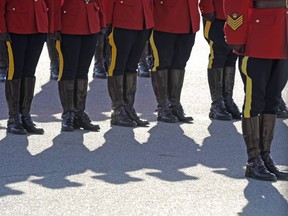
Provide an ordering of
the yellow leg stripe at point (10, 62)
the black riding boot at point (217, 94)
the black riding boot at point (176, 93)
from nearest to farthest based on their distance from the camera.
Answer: the yellow leg stripe at point (10, 62), the black riding boot at point (176, 93), the black riding boot at point (217, 94)

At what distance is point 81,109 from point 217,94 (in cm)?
144

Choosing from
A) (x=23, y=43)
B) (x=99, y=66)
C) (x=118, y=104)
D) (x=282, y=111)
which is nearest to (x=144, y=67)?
(x=99, y=66)

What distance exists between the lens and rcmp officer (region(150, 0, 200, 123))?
9375 millimetres

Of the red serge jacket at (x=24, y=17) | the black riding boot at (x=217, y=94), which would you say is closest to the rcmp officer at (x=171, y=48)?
the black riding boot at (x=217, y=94)

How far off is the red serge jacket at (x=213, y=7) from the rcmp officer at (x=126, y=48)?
516 mm

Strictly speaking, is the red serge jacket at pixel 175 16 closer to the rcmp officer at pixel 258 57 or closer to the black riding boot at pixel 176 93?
the black riding boot at pixel 176 93

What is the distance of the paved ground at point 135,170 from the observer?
6.41m

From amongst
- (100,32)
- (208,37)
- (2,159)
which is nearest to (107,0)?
(100,32)

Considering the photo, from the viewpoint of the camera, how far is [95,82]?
1143 centimetres

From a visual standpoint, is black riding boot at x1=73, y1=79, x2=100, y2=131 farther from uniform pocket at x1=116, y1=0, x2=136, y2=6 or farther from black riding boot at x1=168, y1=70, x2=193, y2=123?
black riding boot at x1=168, y1=70, x2=193, y2=123

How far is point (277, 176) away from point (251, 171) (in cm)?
19

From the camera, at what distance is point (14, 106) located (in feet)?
28.6

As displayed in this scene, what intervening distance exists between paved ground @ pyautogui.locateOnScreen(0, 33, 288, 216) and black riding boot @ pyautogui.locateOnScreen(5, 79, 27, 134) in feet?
0.30

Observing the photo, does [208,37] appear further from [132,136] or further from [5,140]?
[5,140]
